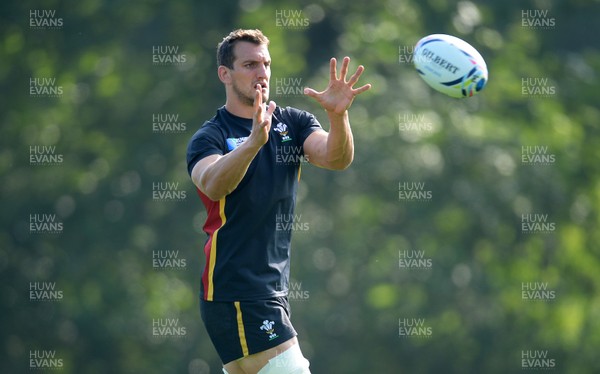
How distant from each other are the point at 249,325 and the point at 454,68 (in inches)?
87.0

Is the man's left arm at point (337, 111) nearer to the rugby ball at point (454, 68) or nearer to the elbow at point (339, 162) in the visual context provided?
the elbow at point (339, 162)

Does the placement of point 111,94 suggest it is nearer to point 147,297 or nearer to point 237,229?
point 147,297

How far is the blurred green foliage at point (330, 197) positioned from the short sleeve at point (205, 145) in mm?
8416

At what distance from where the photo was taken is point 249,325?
5.47 m

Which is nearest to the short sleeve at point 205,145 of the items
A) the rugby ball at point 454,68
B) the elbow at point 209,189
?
the elbow at point 209,189

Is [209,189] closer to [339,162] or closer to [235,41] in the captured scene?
[339,162]

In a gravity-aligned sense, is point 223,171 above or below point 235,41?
below

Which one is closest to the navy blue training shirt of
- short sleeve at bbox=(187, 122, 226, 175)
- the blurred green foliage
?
short sleeve at bbox=(187, 122, 226, 175)

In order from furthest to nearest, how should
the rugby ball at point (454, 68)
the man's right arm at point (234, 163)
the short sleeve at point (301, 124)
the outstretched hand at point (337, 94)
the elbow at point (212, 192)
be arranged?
the rugby ball at point (454, 68) < the short sleeve at point (301, 124) < the outstretched hand at point (337, 94) < the elbow at point (212, 192) < the man's right arm at point (234, 163)

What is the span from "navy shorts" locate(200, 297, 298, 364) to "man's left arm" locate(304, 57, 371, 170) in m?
0.87

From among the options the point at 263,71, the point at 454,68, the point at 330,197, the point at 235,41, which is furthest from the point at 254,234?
the point at 330,197

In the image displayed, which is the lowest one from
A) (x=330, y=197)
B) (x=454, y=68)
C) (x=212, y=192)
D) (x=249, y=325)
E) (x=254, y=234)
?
(x=330, y=197)

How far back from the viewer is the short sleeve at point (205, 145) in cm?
559

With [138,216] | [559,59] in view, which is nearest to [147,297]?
[138,216]
